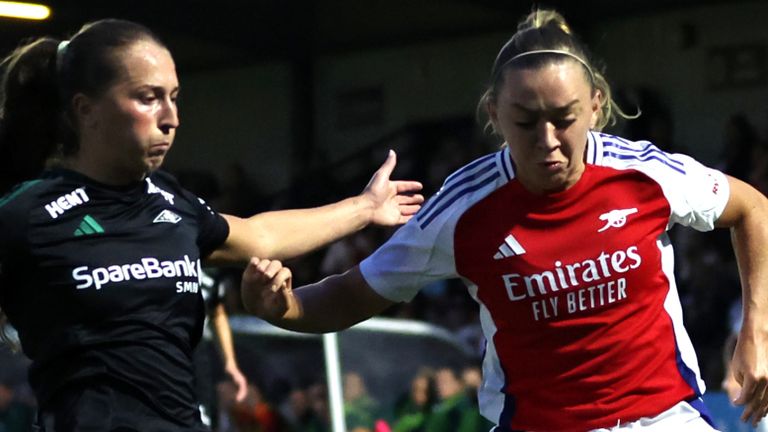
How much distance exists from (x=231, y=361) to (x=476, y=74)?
927cm

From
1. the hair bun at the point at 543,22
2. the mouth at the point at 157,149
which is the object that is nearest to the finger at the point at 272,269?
the mouth at the point at 157,149

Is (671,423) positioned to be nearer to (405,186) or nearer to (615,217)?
(615,217)

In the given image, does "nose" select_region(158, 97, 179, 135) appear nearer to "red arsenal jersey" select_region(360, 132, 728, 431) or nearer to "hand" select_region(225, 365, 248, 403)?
"red arsenal jersey" select_region(360, 132, 728, 431)

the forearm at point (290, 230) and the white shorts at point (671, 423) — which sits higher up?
the forearm at point (290, 230)

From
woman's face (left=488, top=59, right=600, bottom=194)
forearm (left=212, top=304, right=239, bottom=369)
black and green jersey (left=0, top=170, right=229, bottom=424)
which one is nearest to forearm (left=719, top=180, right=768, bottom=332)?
woman's face (left=488, top=59, right=600, bottom=194)

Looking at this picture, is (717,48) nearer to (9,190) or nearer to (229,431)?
(229,431)

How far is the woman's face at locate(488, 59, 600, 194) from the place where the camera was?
404 centimetres

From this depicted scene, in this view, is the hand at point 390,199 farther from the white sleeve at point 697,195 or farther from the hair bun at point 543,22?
the white sleeve at point 697,195

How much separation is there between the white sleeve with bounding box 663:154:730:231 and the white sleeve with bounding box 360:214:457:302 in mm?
610

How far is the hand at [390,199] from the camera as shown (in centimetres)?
447

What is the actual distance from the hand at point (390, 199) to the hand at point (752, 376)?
1016 millimetres

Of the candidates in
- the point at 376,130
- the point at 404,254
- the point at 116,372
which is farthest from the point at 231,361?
the point at 376,130

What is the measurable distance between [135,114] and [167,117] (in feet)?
0.26

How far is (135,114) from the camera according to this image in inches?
149
